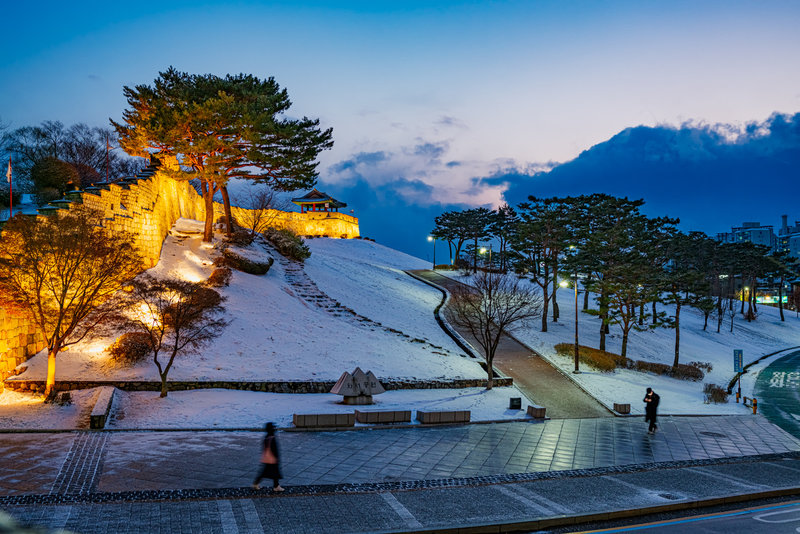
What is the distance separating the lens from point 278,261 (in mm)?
38188

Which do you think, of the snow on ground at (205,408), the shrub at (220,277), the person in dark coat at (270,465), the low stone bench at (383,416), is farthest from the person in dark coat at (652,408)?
the shrub at (220,277)

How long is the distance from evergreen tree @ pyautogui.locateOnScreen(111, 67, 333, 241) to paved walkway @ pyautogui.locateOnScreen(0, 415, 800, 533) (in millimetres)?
23887

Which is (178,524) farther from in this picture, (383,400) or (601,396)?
(601,396)

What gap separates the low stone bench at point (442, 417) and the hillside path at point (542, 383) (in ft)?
15.5

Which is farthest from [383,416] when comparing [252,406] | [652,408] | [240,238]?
[240,238]

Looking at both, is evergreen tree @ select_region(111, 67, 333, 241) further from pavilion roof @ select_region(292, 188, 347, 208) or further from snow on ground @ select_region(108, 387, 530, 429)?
pavilion roof @ select_region(292, 188, 347, 208)

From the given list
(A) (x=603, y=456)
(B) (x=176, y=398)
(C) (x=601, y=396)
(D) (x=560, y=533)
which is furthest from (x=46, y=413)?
(C) (x=601, y=396)

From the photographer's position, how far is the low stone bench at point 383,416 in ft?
50.9

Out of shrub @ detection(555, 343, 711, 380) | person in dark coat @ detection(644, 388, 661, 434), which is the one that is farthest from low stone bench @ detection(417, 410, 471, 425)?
shrub @ detection(555, 343, 711, 380)

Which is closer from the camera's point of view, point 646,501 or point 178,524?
point 178,524

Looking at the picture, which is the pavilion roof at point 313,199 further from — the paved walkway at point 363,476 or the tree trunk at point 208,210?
the paved walkway at point 363,476

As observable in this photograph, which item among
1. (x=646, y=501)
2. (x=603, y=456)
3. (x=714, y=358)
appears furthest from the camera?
(x=714, y=358)

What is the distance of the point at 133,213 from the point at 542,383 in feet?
77.4

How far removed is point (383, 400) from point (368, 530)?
37.3 ft
